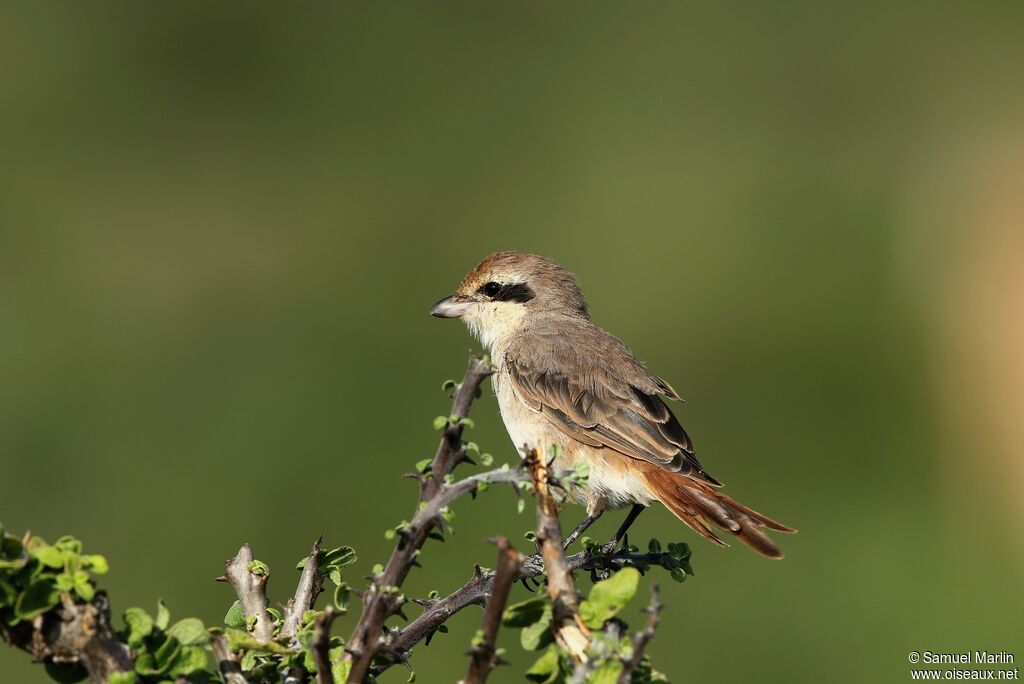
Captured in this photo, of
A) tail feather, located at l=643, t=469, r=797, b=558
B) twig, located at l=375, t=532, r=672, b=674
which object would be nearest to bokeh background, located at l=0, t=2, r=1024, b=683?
tail feather, located at l=643, t=469, r=797, b=558

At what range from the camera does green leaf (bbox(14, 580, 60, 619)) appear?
1723 millimetres

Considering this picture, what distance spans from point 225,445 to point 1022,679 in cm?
468

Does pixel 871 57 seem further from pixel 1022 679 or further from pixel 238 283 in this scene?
pixel 1022 679

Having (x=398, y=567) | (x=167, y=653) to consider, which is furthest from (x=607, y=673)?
(x=167, y=653)

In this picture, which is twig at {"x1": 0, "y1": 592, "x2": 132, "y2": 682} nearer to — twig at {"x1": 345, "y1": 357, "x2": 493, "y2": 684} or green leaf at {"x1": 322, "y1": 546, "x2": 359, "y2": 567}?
twig at {"x1": 345, "y1": 357, "x2": 493, "y2": 684}

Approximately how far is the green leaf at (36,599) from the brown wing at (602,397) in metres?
2.68

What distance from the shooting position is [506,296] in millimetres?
5391

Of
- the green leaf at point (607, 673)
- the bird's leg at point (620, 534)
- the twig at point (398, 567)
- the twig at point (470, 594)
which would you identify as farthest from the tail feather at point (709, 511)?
the green leaf at point (607, 673)

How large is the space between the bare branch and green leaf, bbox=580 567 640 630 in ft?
0.06

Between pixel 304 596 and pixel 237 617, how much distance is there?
0.13m

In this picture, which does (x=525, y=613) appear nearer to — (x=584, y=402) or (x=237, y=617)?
(x=237, y=617)

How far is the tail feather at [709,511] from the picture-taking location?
3.54 metres

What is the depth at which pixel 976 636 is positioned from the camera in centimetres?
621

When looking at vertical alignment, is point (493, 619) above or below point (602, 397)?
below
